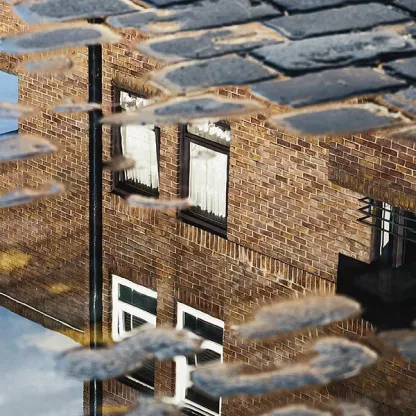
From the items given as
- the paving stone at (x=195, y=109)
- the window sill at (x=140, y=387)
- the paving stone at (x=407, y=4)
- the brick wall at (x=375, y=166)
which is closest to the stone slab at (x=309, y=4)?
the paving stone at (x=407, y=4)

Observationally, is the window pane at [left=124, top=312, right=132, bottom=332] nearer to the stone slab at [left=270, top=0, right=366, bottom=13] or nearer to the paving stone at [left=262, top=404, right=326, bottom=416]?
the paving stone at [left=262, top=404, right=326, bottom=416]

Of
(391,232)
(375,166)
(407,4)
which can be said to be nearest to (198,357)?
(391,232)

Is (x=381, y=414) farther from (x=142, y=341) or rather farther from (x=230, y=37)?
(x=230, y=37)

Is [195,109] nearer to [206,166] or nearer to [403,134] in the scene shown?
[206,166]

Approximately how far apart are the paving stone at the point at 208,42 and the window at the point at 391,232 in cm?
213

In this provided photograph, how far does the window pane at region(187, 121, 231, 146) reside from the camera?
A: 12664 millimetres

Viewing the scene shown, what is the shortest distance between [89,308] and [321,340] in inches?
61.0

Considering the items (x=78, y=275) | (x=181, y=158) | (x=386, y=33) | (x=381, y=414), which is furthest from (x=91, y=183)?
(x=381, y=414)

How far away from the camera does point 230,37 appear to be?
529 inches

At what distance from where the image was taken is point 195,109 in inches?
491

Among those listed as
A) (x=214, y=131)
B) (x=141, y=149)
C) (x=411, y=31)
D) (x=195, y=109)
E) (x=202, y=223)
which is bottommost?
(x=202, y=223)

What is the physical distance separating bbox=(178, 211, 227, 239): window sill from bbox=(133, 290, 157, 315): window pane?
1.29m

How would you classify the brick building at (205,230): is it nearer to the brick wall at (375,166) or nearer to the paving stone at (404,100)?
the brick wall at (375,166)

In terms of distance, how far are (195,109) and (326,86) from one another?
1.02 m
